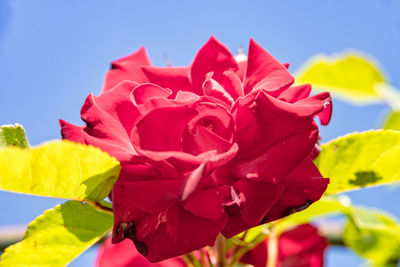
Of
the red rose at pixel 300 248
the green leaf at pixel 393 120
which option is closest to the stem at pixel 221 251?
the red rose at pixel 300 248

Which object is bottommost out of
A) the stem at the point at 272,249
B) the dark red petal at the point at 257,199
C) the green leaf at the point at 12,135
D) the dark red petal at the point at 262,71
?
the stem at the point at 272,249

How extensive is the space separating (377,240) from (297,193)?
0.62 meters

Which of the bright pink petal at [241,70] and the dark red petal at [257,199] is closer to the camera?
the dark red petal at [257,199]

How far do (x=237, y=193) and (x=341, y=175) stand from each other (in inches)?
9.8

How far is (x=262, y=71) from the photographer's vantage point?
538 millimetres

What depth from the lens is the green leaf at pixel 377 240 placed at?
930mm

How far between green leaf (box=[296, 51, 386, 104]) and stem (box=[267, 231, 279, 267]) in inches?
19.4

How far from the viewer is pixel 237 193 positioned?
18.5 inches

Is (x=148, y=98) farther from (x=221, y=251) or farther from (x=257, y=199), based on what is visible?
(x=221, y=251)

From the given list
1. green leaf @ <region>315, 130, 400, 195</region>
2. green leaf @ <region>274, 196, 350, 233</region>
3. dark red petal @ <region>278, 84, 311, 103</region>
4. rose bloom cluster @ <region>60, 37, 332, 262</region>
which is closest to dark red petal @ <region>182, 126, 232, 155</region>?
rose bloom cluster @ <region>60, 37, 332, 262</region>

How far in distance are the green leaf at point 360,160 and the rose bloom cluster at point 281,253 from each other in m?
0.23

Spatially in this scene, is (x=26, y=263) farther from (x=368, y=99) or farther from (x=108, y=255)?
(x=368, y=99)

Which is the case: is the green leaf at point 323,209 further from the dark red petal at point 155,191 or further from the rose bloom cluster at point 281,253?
the dark red petal at point 155,191

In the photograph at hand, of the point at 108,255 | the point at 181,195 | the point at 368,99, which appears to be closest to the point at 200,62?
the point at 181,195
